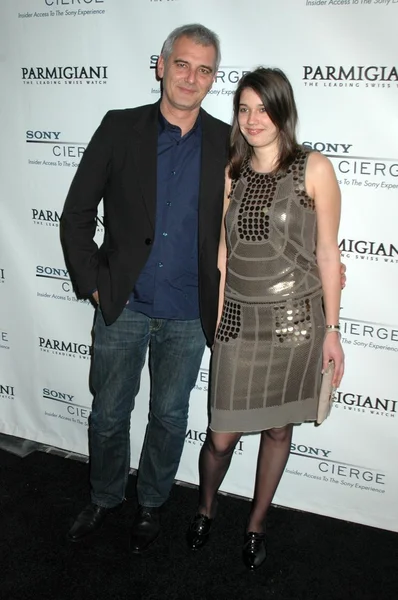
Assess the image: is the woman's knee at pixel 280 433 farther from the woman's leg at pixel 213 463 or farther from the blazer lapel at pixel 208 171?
the blazer lapel at pixel 208 171

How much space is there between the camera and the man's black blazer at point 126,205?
2.14 m

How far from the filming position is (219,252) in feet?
7.40

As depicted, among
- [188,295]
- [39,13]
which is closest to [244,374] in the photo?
[188,295]

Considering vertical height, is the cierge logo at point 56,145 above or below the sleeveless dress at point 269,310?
above

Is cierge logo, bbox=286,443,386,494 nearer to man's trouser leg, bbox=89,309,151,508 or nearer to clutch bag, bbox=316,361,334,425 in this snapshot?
clutch bag, bbox=316,361,334,425

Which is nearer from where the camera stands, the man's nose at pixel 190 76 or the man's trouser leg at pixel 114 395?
the man's nose at pixel 190 76

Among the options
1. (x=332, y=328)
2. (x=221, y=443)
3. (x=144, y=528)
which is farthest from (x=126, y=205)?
(x=144, y=528)

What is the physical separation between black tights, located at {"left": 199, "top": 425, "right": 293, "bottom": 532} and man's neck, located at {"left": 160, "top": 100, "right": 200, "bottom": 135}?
1.23 m

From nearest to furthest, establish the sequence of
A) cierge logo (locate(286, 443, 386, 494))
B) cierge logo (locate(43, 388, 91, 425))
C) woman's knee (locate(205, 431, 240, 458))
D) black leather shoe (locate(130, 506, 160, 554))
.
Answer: woman's knee (locate(205, 431, 240, 458)) < black leather shoe (locate(130, 506, 160, 554)) < cierge logo (locate(286, 443, 386, 494)) < cierge logo (locate(43, 388, 91, 425))

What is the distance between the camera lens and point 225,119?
2.47 meters

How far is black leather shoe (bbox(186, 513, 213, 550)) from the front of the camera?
96.3 inches

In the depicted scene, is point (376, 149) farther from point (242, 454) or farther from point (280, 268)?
point (242, 454)

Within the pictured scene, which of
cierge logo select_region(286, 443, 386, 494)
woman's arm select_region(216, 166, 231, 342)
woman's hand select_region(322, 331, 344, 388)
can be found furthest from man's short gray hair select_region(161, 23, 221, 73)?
cierge logo select_region(286, 443, 386, 494)

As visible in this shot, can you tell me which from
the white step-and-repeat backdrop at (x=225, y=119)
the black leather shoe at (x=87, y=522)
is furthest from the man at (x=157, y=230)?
the white step-and-repeat backdrop at (x=225, y=119)
